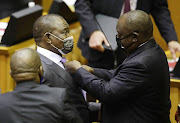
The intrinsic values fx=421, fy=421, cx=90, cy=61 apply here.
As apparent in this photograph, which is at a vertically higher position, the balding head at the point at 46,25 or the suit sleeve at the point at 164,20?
the balding head at the point at 46,25

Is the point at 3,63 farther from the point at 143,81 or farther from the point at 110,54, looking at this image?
the point at 143,81

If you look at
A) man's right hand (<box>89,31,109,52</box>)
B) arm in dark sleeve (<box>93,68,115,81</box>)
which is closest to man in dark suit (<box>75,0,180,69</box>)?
man's right hand (<box>89,31,109,52</box>)

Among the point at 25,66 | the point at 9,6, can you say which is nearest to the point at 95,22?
the point at 25,66

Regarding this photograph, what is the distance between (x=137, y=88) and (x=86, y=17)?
45.4 inches

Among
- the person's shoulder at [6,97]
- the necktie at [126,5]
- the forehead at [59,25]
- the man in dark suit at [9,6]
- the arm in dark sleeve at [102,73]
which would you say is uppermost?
the forehead at [59,25]

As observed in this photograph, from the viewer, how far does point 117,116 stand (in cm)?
255

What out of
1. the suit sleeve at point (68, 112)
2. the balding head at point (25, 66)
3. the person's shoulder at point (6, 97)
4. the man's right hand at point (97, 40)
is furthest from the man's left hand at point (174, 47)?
the person's shoulder at point (6, 97)

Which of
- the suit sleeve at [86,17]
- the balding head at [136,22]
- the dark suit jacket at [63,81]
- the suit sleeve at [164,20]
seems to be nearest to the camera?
the dark suit jacket at [63,81]

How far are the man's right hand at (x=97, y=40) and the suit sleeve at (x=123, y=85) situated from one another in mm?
764

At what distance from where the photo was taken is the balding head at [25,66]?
208 centimetres

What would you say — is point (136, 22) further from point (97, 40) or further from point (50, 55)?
point (97, 40)

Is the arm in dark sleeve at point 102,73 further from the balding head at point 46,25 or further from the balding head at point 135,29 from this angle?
the balding head at point 46,25

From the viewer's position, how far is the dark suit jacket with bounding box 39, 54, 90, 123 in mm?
2402

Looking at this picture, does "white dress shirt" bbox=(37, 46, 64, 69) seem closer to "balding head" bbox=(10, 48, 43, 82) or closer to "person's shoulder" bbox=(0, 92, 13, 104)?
"balding head" bbox=(10, 48, 43, 82)
